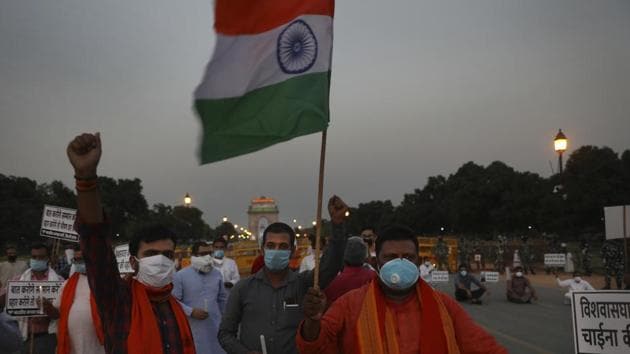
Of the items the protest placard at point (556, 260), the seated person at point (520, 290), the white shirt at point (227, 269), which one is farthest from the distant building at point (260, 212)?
the white shirt at point (227, 269)

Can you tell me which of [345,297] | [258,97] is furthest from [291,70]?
[345,297]

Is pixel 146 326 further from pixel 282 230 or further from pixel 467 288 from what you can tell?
pixel 467 288

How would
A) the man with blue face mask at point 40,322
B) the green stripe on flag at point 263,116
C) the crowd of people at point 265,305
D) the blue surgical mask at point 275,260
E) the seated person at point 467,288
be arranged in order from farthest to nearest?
the seated person at point 467,288, the man with blue face mask at point 40,322, the blue surgical mask at point 275,260, the green stripe on flag at point 263,116, the crowd of people at point 265,305

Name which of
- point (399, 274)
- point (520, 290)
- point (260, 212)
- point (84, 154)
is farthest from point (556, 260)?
point (260, 212)

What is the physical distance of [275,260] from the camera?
430 centimetres

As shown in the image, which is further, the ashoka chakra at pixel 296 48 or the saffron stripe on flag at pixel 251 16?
the saffron stripe on flag at pixel 251 16

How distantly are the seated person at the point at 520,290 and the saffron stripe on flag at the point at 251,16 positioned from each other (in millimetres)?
15849

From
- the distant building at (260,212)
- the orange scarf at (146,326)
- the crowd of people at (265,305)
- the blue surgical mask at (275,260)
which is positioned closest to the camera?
the crowd of people at (265,305)

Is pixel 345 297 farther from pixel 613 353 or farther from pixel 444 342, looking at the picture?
pixel 613 353

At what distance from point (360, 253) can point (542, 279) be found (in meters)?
26.8

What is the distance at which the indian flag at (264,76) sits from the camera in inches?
145

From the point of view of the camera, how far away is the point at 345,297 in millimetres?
3258

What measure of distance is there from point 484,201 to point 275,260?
225 ft

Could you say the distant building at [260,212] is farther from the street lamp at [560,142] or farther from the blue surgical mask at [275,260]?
the blue surgical mask at [275,260]
